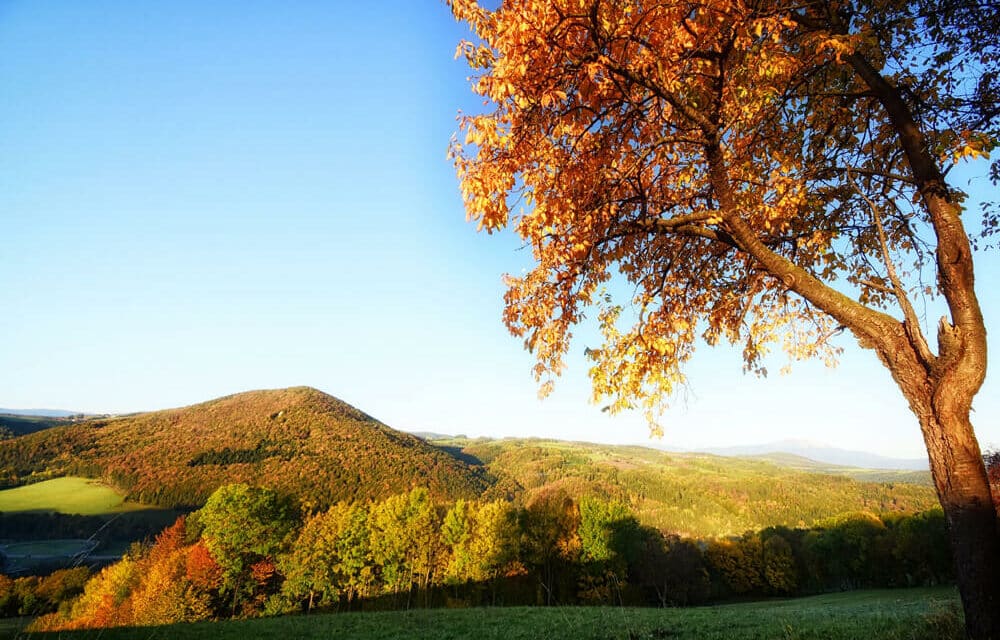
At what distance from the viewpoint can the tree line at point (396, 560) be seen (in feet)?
158

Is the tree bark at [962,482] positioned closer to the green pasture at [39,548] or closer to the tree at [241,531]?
the tree at [241,531]

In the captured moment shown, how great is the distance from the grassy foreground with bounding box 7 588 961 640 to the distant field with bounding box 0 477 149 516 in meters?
139

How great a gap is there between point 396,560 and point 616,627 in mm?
47638

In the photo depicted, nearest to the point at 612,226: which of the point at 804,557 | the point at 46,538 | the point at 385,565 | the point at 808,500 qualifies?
the point at 385,565

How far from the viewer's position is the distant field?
388 ft

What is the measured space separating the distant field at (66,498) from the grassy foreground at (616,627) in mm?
139010

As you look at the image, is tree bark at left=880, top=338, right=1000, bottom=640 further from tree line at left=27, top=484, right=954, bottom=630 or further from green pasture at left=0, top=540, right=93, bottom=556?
green pasture at left=0, top=540, right=93, bottom=556

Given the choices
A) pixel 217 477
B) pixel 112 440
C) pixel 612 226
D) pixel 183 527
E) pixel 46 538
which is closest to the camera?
pixel 612 226

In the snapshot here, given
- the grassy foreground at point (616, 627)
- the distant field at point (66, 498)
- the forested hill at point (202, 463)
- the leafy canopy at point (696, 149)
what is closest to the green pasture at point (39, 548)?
the distant field at point (66, 498)

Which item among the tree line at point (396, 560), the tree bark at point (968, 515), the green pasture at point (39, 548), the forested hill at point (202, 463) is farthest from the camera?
the forested hill at point (202, 463)

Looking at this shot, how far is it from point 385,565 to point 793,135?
57.9m

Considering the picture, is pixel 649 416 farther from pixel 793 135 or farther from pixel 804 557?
pixel 804 557

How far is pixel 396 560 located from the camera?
52.1 metres

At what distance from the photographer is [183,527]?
58250 mm
